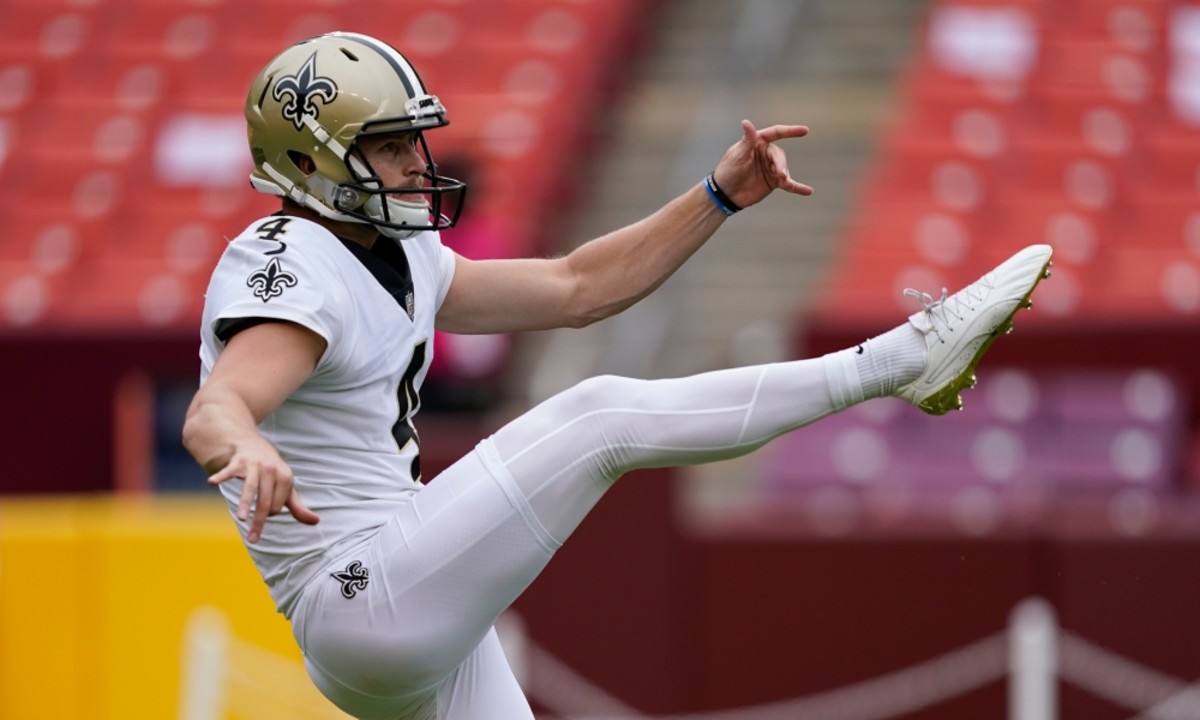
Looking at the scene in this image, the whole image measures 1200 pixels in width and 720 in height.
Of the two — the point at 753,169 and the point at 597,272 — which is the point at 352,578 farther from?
the point at 753,169

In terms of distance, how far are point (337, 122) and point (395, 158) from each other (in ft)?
0.59

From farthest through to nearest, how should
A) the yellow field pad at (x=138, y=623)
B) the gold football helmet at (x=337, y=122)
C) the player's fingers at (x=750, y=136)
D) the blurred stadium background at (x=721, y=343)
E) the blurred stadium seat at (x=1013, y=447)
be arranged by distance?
the blurred stadium seat at (x=1013, y=447) → the blurred stadium background at (x=721, y=343) → the yellow field pad at (x=138, y=623) → the player's fingers at (x=750, y=136) → the gold football helmet at (x=337, y=122)

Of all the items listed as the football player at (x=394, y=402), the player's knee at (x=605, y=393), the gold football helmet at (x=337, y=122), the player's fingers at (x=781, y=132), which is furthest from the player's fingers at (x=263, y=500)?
the player's fingers at (x=781, y=132)

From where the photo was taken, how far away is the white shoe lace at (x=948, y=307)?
4.07 meters

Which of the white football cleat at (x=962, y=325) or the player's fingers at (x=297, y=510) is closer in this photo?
the player's fingers at (x=297, y=510)

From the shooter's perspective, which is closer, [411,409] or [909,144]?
[411,409]

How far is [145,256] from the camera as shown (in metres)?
11.0

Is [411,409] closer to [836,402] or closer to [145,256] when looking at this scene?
[836,402]

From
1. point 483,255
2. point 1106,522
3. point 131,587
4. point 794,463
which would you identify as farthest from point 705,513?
point 131,587

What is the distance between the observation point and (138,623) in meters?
7.25

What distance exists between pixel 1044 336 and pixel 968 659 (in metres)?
1.95

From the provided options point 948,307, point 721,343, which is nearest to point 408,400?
point 948,307

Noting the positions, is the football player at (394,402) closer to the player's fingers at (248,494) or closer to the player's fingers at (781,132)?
the player's fingers at (248,494)

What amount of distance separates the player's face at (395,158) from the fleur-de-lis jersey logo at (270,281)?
428 mm
